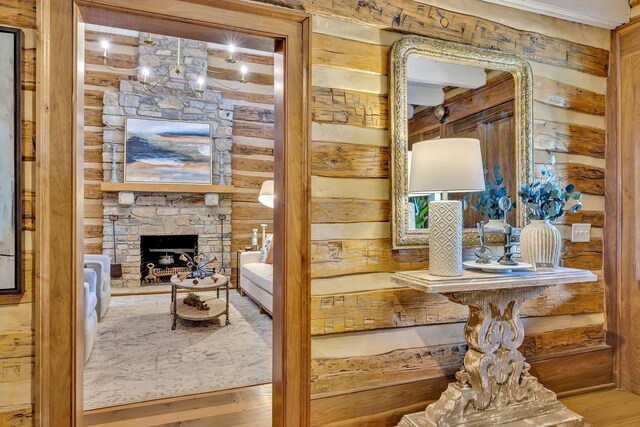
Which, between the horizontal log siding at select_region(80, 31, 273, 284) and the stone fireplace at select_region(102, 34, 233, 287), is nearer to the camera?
the stone fireplace at select_region(102, 34, 233, 287)

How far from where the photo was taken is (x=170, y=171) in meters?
6.14

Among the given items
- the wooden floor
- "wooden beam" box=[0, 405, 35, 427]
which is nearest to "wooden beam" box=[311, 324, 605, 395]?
the wooden floor

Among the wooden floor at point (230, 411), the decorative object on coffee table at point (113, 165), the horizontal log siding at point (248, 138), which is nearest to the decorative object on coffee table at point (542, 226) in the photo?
the wooden floor at point (230, 411)

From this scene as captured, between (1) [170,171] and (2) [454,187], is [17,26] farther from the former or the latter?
(1) [170,171]

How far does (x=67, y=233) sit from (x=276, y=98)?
1.16 m

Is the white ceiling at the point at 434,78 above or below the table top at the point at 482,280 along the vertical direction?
above

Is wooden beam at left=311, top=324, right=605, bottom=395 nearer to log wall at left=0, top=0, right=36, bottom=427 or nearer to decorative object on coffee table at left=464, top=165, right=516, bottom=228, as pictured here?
decorative object on coffee table at left=464, top=165, right=516, bottom=228

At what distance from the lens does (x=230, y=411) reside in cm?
236

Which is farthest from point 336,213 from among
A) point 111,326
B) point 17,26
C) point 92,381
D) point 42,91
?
point 111,326

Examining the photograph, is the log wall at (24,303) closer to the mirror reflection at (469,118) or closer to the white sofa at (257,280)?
the mirror reflection at (469,118)

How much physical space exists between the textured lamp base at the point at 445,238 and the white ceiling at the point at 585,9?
1.39 meters

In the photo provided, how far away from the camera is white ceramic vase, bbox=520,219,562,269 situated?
81.0 inches

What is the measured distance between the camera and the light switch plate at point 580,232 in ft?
8.47

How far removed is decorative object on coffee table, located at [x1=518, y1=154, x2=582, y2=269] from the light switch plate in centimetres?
54
